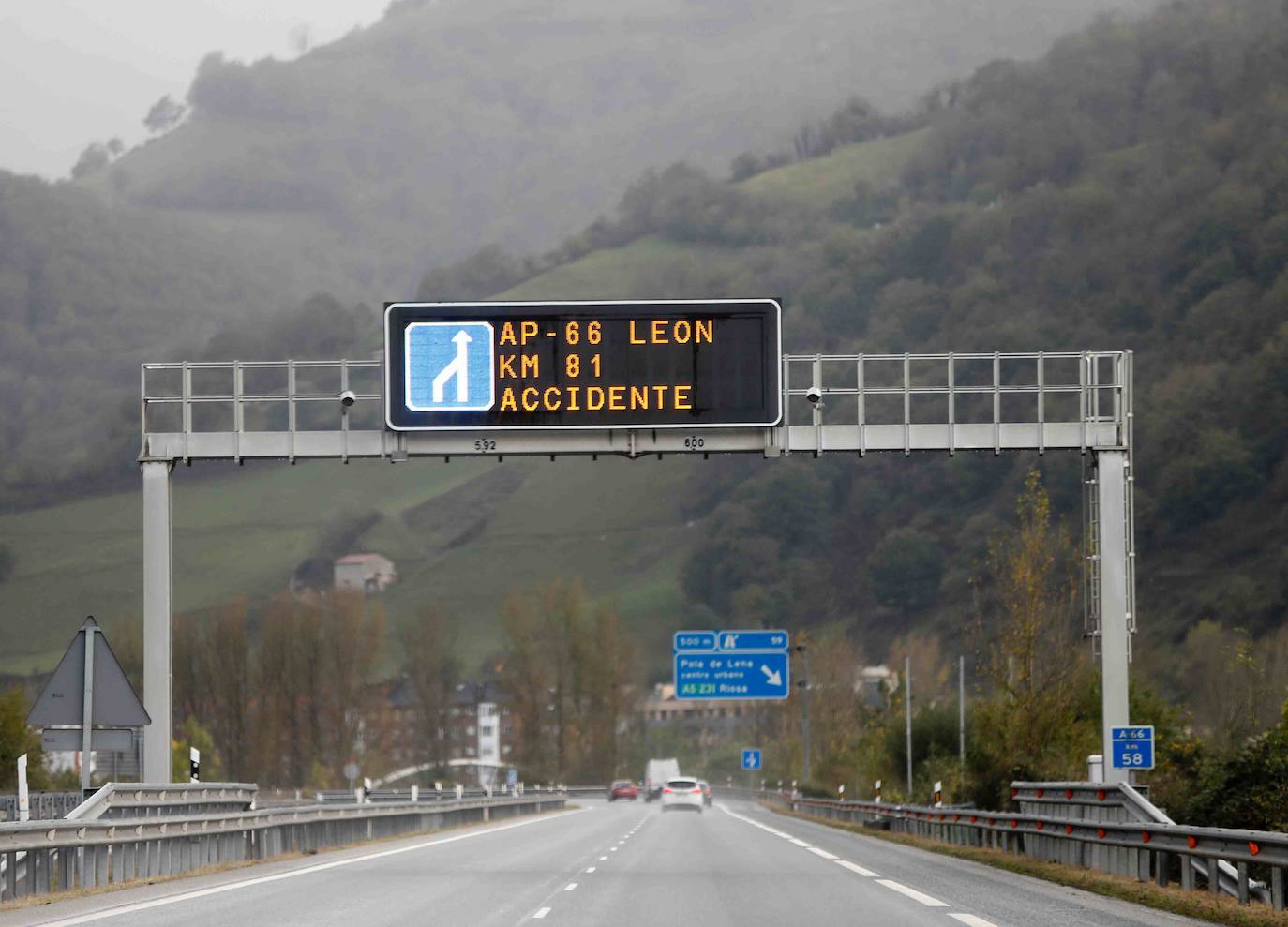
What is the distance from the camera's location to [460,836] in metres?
51.1

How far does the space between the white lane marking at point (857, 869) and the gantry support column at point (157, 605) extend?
39.9 ft

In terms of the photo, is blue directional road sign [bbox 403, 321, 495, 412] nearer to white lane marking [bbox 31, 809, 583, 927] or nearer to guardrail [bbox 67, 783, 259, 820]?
guardrail [bbox 67, 783, 259, 820]

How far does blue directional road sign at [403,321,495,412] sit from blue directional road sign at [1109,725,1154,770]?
39.2 ft

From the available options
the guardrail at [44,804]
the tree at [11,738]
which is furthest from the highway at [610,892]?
the tree at [11,738]

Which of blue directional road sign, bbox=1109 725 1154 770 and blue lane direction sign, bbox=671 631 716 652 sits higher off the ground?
blue directional road sign, bbox=1109 725 1154 770

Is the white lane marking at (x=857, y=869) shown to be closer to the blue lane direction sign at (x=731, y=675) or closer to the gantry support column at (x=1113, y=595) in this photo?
the gantry support column at (x=1113, y=595)

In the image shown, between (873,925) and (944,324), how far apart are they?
182 meters

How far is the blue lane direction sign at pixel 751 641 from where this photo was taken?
81250mm

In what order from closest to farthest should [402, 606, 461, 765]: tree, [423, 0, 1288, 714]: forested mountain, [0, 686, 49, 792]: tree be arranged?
[0, 686, 49, 792]: tree
[402, 606, 461, 765]: tree
[423, 0, 1288, 714]: forested mountain

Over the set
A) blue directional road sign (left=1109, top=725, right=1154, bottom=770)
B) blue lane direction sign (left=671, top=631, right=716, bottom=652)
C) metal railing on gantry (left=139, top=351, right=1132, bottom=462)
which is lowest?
blue lane direction sign (left=671, top=631, right=716, bottom=652)

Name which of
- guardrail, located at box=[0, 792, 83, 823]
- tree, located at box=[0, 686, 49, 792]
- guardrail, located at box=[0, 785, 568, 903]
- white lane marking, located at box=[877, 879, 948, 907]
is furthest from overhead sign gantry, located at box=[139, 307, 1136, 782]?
tree, located at box=[0, 686, 49, 792]

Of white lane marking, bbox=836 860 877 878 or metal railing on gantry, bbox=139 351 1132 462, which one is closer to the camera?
white lane marking, bbox=836 860 877 878

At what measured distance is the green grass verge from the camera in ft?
64.5

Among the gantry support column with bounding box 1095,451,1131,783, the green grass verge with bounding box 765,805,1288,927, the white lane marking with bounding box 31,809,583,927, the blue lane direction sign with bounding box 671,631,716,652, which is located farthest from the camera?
the blue lane direction sign with bounding box 671,631,716,652
